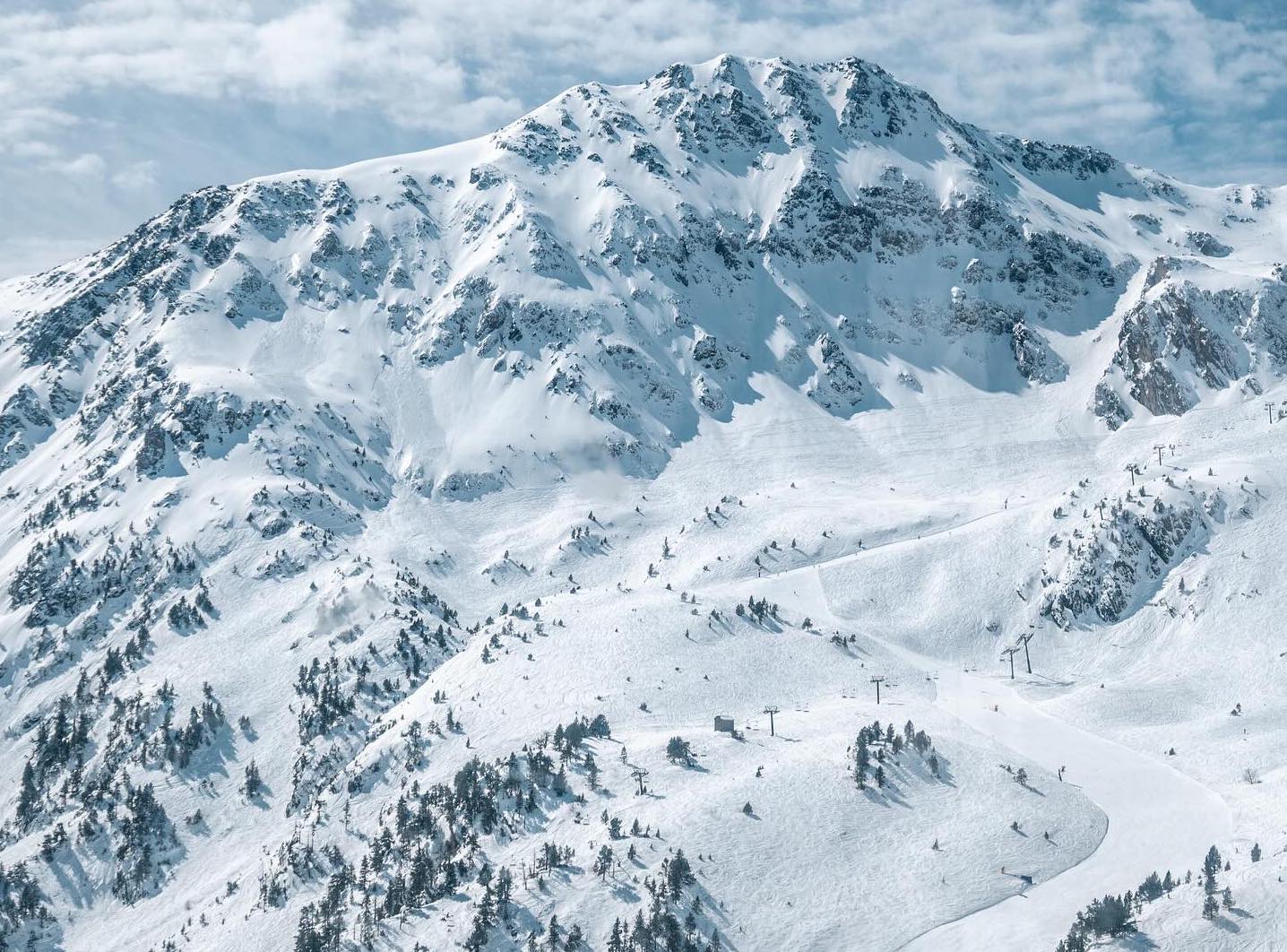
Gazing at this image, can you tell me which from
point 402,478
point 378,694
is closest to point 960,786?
point 378,694

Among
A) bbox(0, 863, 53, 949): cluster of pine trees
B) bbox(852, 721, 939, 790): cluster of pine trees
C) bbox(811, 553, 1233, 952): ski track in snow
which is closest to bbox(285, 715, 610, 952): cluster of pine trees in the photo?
bbox(852, 721, 939, 790): cluster of pine trees

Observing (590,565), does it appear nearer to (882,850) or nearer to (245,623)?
A: (245,623)

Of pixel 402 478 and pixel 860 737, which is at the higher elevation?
pixel 860 737

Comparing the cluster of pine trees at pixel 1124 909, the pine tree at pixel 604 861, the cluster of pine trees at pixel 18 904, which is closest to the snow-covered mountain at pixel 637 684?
the pine tree at pixel 604 861

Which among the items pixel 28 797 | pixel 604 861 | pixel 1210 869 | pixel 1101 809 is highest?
pixel 1210 869

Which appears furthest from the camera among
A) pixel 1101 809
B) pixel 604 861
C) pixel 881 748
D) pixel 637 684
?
pixel 637 684

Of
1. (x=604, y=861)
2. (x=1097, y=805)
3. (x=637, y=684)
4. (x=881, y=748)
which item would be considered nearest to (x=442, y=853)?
(x=604, y=861)

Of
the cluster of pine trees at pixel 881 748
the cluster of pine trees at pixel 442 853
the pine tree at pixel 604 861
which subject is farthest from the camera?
the cluster of pine trees at pixel 881 748

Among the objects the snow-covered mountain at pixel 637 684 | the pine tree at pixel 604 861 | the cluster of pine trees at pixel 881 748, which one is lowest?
the snow-covered mountain at pixel 637 684

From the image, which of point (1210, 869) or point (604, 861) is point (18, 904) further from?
point (1210, 869)

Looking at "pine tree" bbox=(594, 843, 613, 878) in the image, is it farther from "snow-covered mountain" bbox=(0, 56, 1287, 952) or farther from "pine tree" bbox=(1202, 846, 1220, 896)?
"pine tree" bbox=(1202, 846, 1220, 896)

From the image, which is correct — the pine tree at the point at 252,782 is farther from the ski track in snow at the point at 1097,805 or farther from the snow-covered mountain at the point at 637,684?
the ski track in snow at the point at 1097,805
